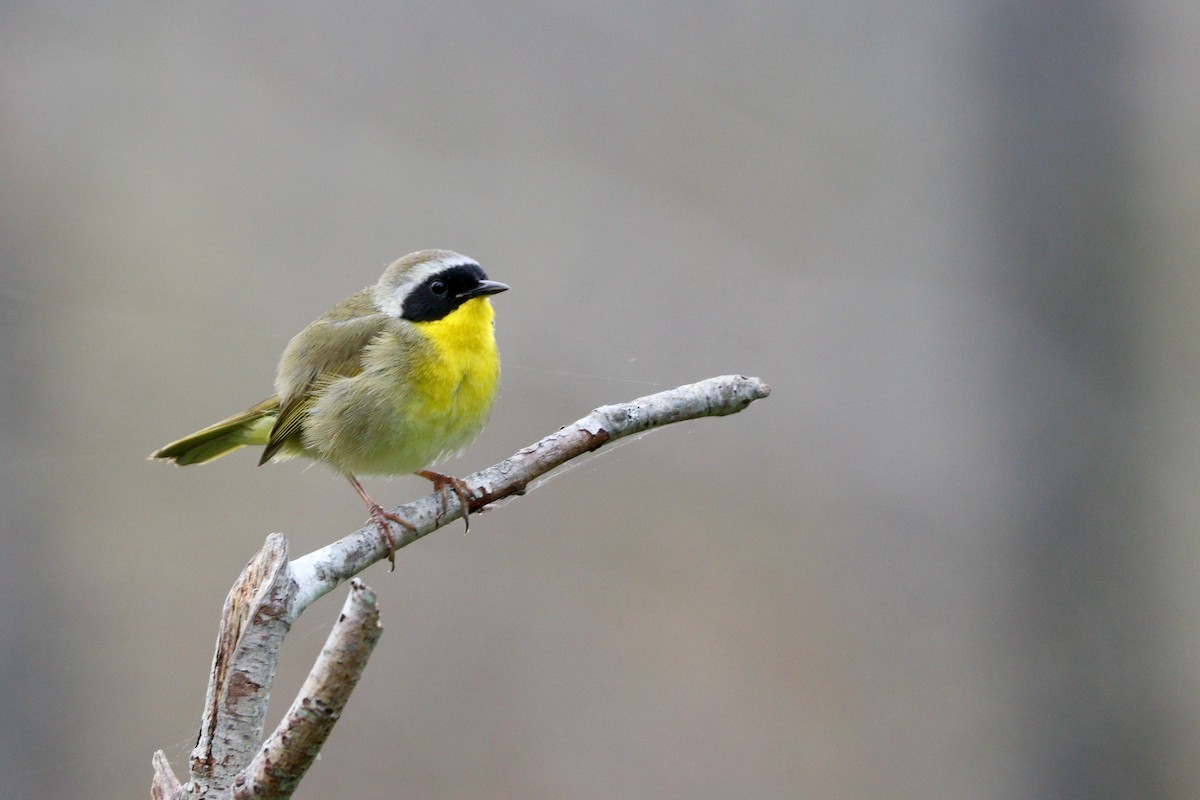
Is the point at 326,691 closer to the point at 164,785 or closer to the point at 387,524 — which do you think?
the point at 164,785

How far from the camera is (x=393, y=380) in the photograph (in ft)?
7.88

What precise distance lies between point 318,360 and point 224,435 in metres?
0.38

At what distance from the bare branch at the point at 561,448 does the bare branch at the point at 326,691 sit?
11.3 inches

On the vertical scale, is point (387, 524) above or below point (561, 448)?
below

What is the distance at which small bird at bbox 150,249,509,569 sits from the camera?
239 centimetres

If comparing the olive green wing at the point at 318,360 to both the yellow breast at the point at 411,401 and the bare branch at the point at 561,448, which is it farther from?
the bare branch at the point at 561,448

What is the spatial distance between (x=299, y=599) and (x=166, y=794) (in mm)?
302

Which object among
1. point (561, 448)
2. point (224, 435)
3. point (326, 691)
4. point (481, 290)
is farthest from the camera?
point (224, 435)

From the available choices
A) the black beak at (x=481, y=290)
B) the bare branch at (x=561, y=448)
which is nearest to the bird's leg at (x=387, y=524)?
the bare branch at (x=561, y=448)

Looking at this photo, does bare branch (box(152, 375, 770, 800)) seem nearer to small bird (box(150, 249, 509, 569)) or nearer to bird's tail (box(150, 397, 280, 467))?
small bird (box(150, 249, 509, 569))

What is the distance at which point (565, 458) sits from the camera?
1703mm

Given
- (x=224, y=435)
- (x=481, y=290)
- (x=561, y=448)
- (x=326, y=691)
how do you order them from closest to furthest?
(x=326, y=691) → (x=561, y=448) → (x=481, y=290) → (x=224, y=435)

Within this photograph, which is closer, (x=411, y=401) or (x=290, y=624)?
(x=290, y=624)

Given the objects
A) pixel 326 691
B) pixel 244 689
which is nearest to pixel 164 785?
pixel 244 689
